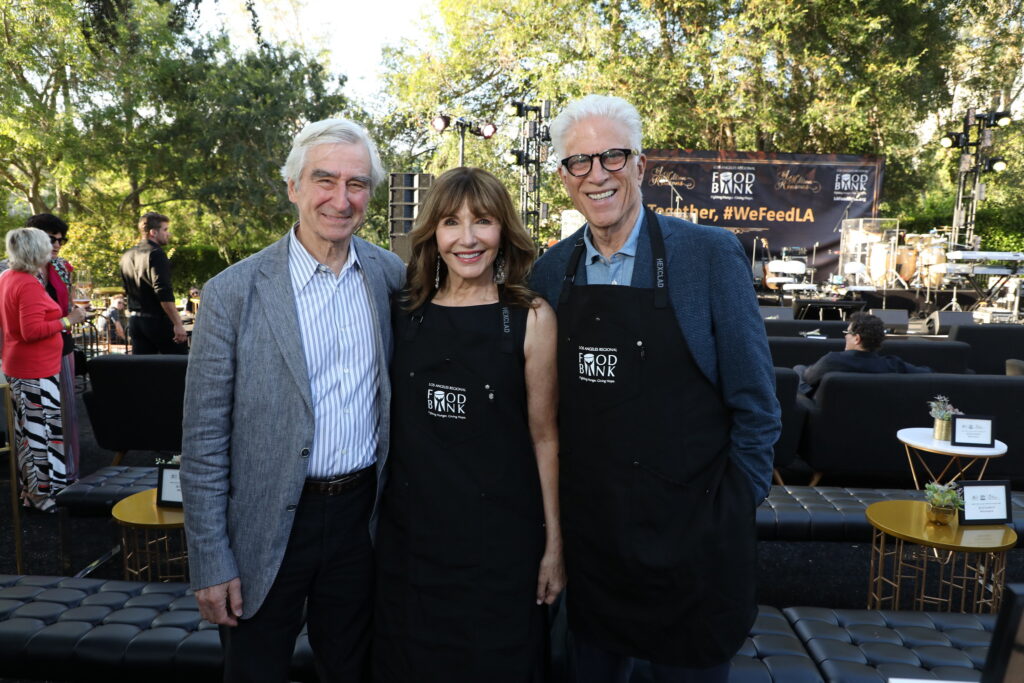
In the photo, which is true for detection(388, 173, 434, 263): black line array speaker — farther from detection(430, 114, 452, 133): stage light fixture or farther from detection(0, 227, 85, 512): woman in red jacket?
detection(0, 227, 85, 512): woman in red jacket

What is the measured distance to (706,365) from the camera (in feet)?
5.10

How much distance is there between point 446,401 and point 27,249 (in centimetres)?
329

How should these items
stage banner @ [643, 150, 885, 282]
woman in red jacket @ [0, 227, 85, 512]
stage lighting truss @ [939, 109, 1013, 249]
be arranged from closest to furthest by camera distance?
woman in red jacket @ [0, 227, 85, 512], stage lighting truss @ [939, 109, 1013, 249], stage banner @ [643, 150, 885, 282]

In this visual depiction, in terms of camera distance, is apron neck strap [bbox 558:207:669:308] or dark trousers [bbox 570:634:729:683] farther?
dark trousers [bbox 570:634:729:683]

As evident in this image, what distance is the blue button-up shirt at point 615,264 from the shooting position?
163cm

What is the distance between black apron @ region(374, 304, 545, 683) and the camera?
1.57 meters

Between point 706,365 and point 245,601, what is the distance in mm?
1077

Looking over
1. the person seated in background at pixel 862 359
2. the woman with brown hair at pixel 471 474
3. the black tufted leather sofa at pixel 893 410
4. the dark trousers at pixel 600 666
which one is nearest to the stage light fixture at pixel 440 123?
the person seated in background at pixel 862 359

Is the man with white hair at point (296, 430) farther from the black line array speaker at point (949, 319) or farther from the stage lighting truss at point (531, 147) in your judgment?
the stage lighting truss at point (531, 147)

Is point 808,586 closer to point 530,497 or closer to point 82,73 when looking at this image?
point 530,497

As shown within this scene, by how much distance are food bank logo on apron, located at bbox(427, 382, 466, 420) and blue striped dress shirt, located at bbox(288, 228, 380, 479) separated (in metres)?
0.14

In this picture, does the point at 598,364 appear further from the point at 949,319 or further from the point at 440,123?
the point at 949,319

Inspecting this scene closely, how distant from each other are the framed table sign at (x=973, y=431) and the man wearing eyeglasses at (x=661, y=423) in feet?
8.94

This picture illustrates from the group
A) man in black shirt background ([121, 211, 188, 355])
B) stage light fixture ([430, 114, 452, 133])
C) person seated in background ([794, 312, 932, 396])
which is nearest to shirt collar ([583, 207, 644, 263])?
person seated in background ([794, 312, 932, 396])
